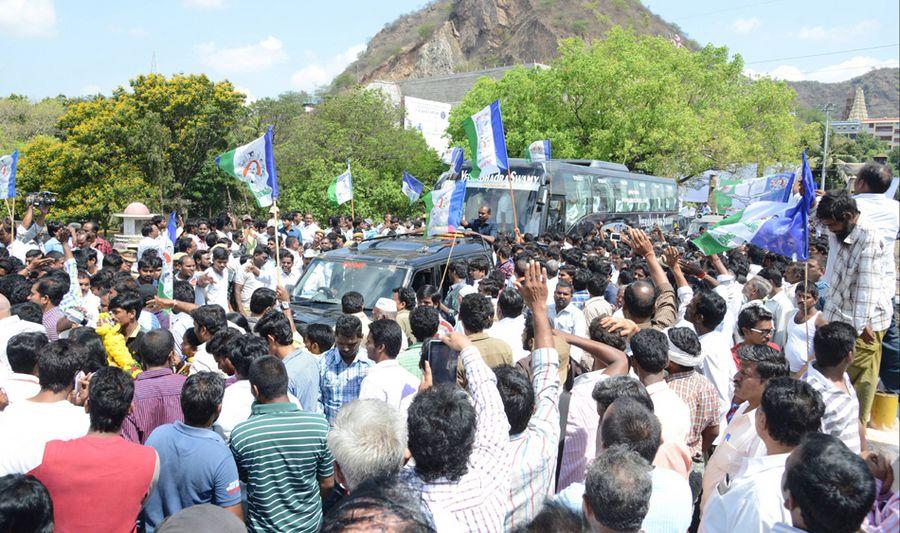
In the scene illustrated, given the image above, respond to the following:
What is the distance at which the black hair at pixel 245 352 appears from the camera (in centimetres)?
413

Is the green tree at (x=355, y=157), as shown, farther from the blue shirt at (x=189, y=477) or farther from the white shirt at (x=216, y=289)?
the blue shirt at (x=189, y=477)

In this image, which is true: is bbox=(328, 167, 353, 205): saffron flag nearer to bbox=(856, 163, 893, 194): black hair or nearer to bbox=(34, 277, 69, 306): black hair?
bbox=(34, 277, 69, 306): black hair

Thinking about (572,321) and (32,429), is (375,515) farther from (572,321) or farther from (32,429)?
(572,321)

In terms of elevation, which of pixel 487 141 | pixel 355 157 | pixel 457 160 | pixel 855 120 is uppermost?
pixel 855 120

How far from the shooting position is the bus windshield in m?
15.9

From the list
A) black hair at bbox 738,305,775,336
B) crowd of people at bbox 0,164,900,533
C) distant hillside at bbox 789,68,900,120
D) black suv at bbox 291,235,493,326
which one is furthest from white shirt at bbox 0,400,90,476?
distant hillside at bbox 789,68,900,120

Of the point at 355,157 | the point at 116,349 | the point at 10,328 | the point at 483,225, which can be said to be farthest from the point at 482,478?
the point at 355,157

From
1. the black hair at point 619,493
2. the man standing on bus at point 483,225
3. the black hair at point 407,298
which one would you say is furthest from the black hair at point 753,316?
the man standing on bus at point 483,225

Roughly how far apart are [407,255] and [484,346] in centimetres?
401

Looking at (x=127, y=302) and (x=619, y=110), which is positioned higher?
(x=619, y=110)

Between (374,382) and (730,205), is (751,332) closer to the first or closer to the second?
(374,382)

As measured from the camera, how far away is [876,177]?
4391 millimetres

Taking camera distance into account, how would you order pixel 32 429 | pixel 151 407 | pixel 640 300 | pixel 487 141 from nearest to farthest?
pixel 32 429, pixel 151 407, pixel 640 300, pixel 487 141

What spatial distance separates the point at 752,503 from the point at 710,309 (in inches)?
99.8
